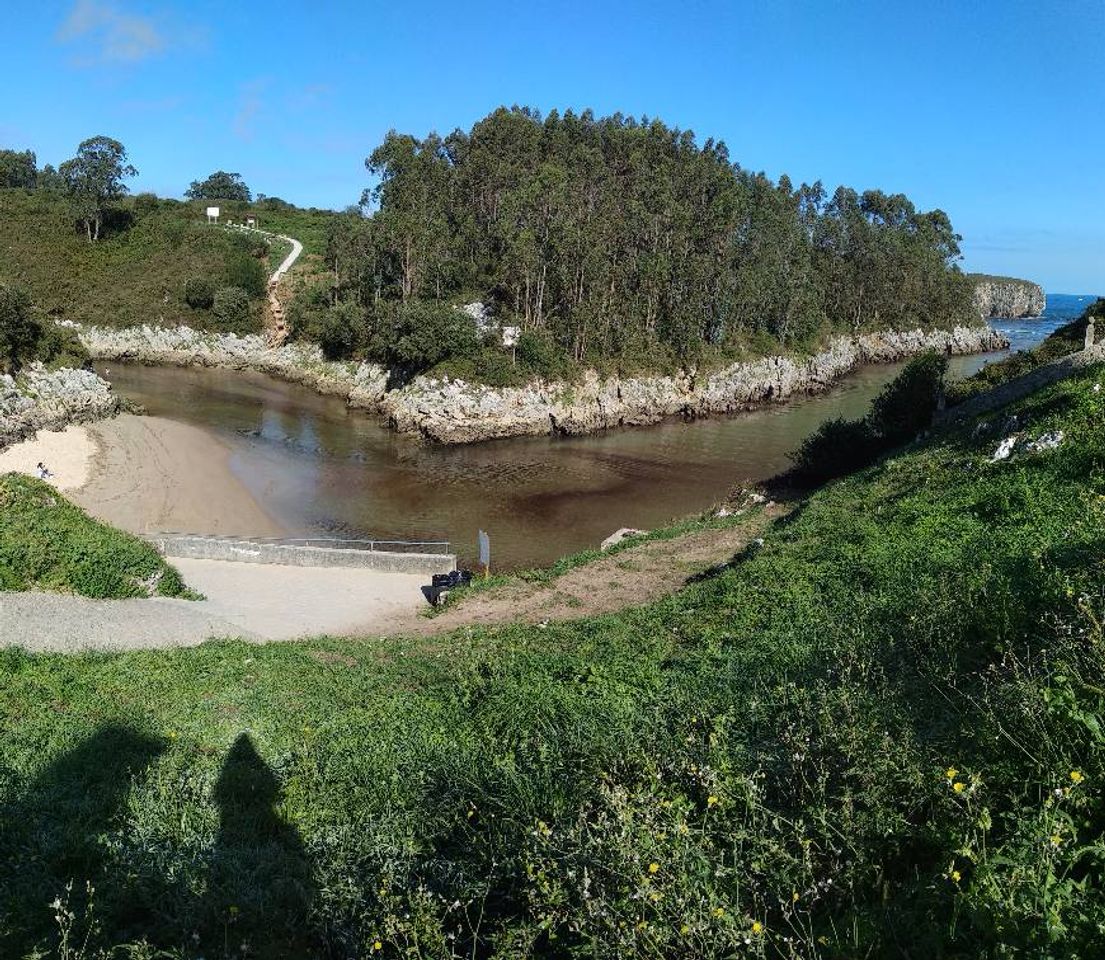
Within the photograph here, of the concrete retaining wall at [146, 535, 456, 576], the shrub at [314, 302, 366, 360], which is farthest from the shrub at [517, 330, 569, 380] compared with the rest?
the concrete retaining wall at [146, 535, 456, 576]

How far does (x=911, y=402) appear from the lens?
34219mm

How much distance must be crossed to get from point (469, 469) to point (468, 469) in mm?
53

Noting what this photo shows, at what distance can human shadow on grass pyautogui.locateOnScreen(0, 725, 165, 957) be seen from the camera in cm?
563

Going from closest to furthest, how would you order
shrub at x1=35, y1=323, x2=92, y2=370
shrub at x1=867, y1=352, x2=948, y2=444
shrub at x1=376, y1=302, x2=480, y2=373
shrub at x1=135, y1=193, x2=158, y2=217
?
Answer: 1. shrub at x1=867, y1=352, x2=948, y2=444
2. shrub at x1=35, y1=323, x2=92, y2=370
3. shrub at x1=376, y1=302, x2=480, y2=373
4. shrub at x1=135, y1=193, x2=158, y2=217

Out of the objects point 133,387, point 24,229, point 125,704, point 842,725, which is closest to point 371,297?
point 133,387

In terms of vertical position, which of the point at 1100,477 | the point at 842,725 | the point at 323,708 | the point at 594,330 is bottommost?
the point at 323,708

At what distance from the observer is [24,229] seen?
7950 centimetres

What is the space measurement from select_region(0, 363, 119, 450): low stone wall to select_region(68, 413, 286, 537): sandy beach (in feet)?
4.46

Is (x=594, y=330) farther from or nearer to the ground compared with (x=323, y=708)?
farther from the ground

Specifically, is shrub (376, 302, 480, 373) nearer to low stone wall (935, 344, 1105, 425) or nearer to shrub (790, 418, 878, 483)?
shrub (790, 418, 878, 483)

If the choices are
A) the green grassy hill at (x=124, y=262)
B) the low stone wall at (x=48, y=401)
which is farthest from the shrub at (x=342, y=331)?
the low stone wall at (x=48, y=401)

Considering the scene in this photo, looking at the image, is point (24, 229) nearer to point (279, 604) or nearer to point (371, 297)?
point (371, 297)

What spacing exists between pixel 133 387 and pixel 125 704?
5146 centimetres

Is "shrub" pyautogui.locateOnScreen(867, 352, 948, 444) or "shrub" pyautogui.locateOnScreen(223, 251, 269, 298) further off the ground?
"shrub" pyautogui.locateOnScreen(223, 251, 269, 298)
